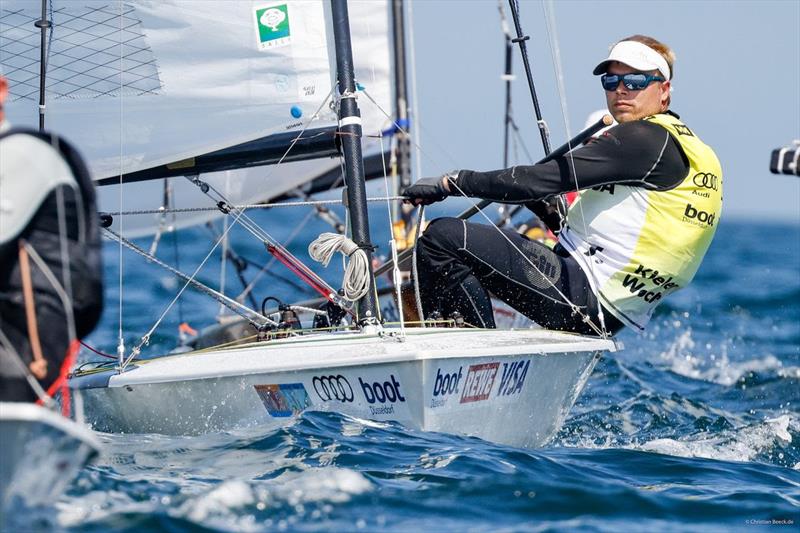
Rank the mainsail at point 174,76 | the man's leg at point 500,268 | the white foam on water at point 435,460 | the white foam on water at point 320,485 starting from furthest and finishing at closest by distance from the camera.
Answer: the mainsail at point 174,76
the man's leg at point 500,268
the white foam on water at point 435,460
the white foam on water at point 320,485

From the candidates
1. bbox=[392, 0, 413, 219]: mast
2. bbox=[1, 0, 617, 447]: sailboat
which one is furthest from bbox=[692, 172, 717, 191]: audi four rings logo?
bbox=[392, 0, 413, 219]: mast

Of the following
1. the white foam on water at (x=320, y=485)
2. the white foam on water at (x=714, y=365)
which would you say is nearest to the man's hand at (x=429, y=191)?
the white foam on water at (x=320, y=485)

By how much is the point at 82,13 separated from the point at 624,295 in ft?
9.15

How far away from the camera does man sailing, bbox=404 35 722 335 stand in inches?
178

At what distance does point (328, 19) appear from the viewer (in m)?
5.82

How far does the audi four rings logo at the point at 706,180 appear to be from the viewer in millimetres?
4633

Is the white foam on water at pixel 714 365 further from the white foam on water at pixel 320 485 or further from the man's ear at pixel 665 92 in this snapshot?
the white foam on water at pixel 320 485

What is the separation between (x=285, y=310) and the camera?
17.6 feet

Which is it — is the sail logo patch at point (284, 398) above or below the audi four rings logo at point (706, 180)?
below

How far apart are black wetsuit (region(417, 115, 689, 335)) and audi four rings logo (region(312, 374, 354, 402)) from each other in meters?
0.72

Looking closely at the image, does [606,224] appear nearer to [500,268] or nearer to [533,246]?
[533,246]

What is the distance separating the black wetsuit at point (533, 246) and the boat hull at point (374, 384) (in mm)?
176

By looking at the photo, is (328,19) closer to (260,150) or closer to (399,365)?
(260,150)

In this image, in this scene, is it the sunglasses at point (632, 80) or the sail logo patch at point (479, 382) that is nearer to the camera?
the sail logo patch at point (479, 382)
